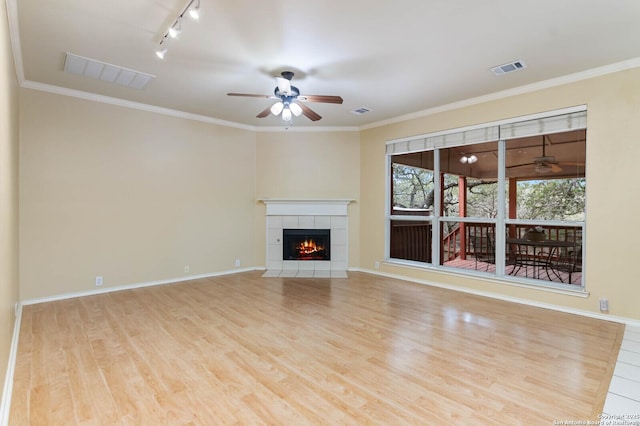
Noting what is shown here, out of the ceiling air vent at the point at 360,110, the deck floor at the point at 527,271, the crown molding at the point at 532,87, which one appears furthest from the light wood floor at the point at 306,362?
the ceiling air vent at the point at 360,110

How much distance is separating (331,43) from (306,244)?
3.92 meters

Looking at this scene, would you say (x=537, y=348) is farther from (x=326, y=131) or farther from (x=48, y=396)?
(x=326, y=131)

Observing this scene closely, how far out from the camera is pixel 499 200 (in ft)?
14.8

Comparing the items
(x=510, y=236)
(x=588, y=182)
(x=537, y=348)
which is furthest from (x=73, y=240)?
(x=588, y=182)

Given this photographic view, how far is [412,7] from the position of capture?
8.18 feet

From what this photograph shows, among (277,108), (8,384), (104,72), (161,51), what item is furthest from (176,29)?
(8,384)

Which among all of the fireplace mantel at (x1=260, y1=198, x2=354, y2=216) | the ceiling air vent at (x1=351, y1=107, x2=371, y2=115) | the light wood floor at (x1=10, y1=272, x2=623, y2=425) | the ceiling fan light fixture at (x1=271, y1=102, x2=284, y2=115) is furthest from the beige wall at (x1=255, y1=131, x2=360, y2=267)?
the ceiling fan light fixture at (x1=271, y1=102, x2=284, y2=115)

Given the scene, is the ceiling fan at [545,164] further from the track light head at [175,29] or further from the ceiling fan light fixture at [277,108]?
the track light head at [175,29]

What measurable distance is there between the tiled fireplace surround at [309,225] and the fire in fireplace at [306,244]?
0.24 feet

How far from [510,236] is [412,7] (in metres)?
3.43

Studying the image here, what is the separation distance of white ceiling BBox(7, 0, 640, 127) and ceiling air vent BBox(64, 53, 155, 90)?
0.10 m

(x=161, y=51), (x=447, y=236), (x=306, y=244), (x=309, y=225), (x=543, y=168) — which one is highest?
(x=161, y=51)

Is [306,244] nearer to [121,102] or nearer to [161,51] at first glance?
[121,102]

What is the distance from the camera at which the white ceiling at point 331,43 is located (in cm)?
252
